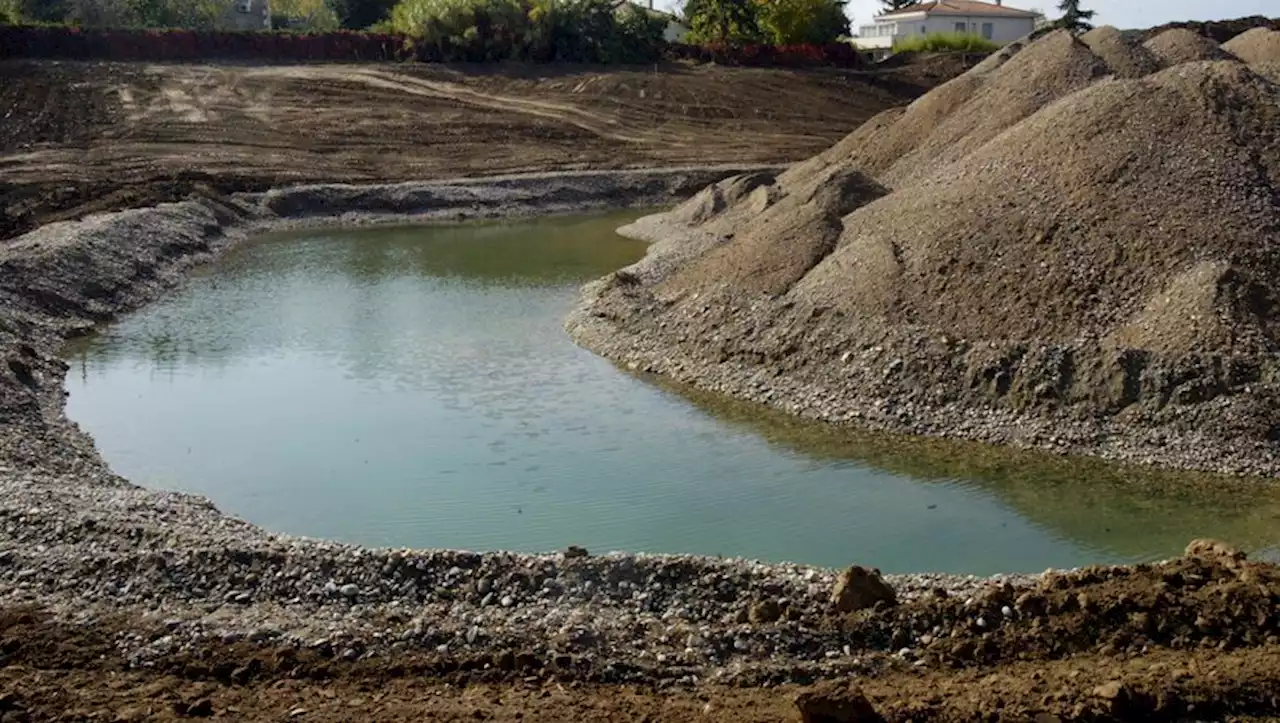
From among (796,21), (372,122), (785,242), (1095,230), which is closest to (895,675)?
(1095,230)

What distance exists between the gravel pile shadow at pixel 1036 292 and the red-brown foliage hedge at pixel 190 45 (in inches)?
1314

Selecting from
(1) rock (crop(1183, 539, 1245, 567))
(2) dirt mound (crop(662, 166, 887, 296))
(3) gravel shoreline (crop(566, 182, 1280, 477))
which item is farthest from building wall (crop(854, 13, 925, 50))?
(1) rock (crop(1183, 539, 1245, 567))

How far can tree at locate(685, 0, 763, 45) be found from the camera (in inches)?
2621

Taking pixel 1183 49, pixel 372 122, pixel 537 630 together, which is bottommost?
pixel 537 630

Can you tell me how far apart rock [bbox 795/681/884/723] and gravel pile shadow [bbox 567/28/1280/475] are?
28.6ft

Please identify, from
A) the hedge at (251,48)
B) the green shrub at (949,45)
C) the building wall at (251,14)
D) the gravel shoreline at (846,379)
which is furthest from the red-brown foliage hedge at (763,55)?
the gravel shoreline at (846,379)

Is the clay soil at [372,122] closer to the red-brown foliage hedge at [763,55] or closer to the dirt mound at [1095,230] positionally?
the red-brown foliage hedge at [763,55]

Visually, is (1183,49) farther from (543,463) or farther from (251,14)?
(251,14)

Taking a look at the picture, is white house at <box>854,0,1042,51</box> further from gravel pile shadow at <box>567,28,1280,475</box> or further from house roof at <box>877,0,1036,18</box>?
A: gravel pile shadow at <box>567,28,1280,475</box>

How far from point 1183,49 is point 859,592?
76.0 ft

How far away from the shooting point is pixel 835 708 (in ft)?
29.4

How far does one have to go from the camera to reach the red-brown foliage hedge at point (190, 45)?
5047cm

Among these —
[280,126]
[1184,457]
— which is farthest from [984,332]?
Result: [280,126]

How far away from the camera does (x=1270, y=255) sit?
1848cm
